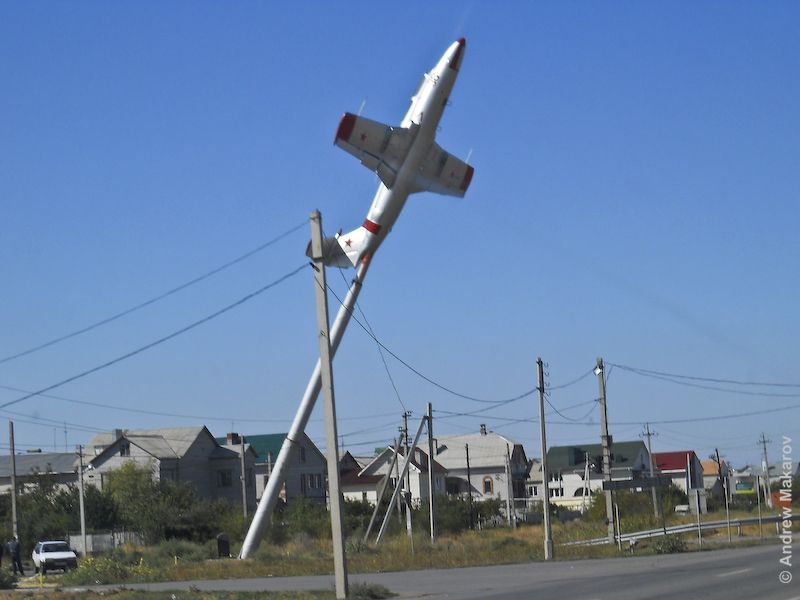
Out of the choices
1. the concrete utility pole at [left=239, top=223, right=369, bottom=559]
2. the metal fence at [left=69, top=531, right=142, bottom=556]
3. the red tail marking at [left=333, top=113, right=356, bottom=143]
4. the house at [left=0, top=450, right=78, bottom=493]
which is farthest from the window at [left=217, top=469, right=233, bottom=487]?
the red tail marking at [left=333, top=113, right=356, bottom=143]

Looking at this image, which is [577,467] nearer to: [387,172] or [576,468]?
[576,468]

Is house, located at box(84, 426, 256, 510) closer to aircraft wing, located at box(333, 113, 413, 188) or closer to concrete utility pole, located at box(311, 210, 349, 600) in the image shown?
aircraft wing, located at box(333, 113, 413, 188)

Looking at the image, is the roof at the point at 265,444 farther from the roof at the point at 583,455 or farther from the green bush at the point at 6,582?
Answer: the green bush at the point at 6,582

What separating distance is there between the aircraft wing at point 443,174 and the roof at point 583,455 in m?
77.5

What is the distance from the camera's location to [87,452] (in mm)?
93125

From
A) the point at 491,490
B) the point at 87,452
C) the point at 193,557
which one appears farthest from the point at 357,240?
the point at 491,490

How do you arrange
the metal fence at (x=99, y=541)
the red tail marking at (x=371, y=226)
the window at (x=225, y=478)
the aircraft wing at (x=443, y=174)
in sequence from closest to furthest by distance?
the aircraft wing at (x=443, y=174)
the red tail marking at (x=371, y=226)
the metal fence at (x=99, y=541)
the window at (x=225, y=478)

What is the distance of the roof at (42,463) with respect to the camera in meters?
91.8

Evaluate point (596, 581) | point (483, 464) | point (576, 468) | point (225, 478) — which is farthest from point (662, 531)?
point (576, 468)

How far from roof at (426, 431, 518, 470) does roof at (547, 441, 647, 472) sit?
5180 mm

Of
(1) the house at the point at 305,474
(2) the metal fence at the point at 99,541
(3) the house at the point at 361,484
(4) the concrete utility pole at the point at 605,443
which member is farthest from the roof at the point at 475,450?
(4) the concrete utility pole at the point at 605,443

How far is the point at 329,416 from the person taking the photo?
22438 millimetres

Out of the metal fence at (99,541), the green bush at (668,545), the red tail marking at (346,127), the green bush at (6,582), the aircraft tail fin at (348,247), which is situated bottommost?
the metal fence at (99,541)

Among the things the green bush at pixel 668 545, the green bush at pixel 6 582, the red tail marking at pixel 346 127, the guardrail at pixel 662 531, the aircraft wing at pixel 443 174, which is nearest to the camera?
the green bush at pixel 6 582
